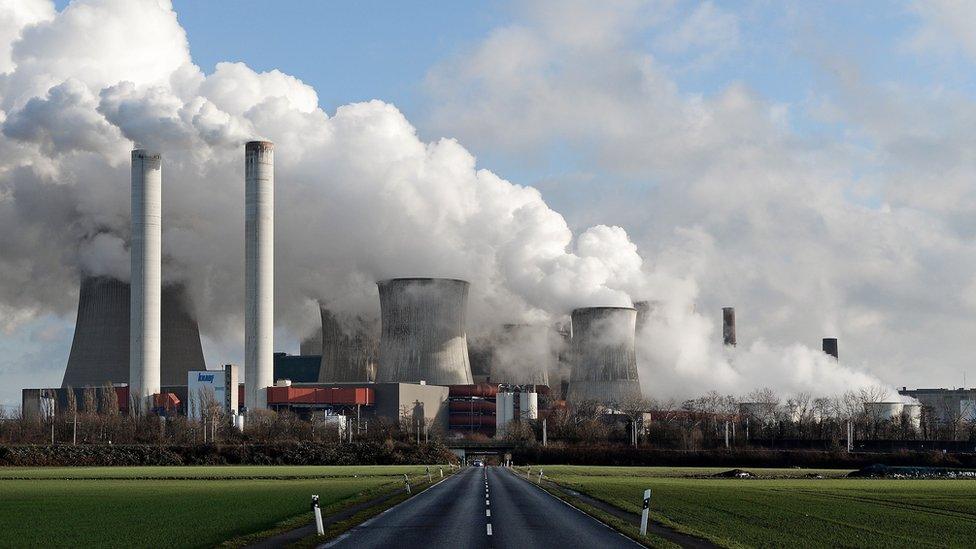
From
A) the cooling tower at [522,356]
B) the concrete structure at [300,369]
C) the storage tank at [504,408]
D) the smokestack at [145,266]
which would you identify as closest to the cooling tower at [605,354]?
the storage tank at [504,408]

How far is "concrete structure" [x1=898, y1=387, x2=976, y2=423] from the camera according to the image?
4542 inches

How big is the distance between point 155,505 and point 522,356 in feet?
298

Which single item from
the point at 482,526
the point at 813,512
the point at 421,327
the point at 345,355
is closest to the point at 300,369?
the point at 345,355

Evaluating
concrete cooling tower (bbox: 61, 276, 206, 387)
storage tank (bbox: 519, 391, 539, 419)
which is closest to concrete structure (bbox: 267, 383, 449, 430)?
storage tank (bbox: 519, 391, 539, 419)

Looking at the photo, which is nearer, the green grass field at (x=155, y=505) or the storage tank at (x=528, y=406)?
the green grass field at (x=155, y=505)

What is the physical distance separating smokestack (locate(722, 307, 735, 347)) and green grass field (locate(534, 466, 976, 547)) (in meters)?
84.1

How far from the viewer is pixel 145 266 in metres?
92.3

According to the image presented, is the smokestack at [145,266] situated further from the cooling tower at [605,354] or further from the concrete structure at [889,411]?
the concrete structure at [889,411]

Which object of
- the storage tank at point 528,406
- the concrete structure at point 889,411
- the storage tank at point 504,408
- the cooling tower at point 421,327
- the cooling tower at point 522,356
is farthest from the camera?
the cooling tower at point 522,356

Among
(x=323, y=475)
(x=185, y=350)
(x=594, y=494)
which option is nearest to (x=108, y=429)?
(x=185, y=350)

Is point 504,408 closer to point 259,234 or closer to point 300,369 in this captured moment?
point 259,234

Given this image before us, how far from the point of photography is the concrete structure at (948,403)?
115 meters

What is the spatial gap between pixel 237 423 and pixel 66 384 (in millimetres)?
16564

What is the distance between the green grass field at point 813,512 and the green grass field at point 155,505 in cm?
892
